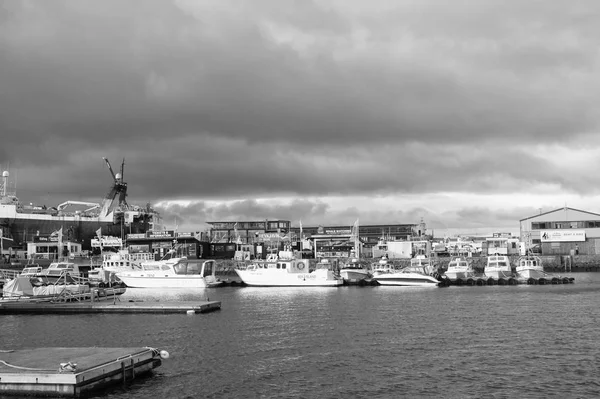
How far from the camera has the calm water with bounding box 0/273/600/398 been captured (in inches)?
1061

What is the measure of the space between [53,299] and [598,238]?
128523mm

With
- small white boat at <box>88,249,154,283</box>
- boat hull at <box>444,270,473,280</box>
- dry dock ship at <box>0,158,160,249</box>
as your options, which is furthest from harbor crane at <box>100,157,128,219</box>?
boat hull at <box>444,270,473,280</box>

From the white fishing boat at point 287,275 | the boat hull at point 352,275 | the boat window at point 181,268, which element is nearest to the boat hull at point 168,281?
the boat window at point 181,268

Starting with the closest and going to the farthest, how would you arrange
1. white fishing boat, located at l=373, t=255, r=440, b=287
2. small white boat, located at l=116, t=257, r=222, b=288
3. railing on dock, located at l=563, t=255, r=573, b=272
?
white fishing boat, located at l=373, t=255, r=440, b=287, small white boat, located at l=116, t=257, r=222, b=288, railing on dock, located at l=563, t=255, r=573, b=272

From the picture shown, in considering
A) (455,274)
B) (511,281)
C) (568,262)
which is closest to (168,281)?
(455,274)

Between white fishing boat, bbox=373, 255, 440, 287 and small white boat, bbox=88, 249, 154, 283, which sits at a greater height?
small white boat, bbox=88, 249, 154, 283

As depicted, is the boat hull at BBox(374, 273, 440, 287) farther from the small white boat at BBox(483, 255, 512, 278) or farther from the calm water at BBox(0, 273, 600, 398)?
the calm water at BBox(0, 273, 600, 398)

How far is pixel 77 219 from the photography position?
16538 centimetres

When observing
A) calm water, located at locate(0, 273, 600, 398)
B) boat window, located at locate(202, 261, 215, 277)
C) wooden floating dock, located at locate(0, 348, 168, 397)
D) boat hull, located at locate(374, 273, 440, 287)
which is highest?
boat window, located at locate(202, 261, 215, 277)

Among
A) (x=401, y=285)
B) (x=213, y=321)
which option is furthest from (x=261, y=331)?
Result: (x=401, y=285)

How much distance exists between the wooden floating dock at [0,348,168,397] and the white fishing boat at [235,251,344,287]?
59.3 metres

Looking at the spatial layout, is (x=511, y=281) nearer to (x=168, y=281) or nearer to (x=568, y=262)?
(x=168, y=281)

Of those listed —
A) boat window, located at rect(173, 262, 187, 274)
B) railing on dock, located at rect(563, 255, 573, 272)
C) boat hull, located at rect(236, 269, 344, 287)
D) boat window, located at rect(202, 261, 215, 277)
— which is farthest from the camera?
railing on dock, located at rect(563, 255, 573, 272)

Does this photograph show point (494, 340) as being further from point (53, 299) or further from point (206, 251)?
point (206, 251)
